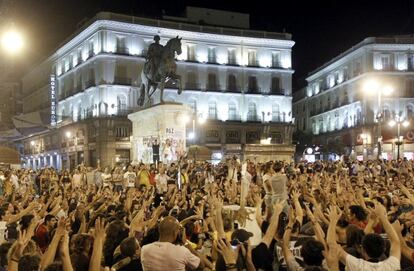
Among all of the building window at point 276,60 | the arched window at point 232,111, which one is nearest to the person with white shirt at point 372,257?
the arched window at point 232,111

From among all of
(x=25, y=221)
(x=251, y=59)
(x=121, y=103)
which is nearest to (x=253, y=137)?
(x=251, y=59)

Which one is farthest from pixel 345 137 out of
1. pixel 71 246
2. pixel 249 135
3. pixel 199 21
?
pixel 71 246

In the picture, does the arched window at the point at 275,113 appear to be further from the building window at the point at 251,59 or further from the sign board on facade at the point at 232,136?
the building window at the point at 251,59

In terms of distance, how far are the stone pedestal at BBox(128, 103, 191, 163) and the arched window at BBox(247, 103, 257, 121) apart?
37.5 meters

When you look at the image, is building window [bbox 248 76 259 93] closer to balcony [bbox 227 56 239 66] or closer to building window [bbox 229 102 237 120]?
balcony [bbox 227 56 239 66]

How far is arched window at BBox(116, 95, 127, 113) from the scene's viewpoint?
60.3 metres

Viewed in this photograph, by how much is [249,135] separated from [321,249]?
202ft

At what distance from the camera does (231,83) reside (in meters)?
67.1

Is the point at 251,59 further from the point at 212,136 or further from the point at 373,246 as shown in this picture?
the point at 373,246

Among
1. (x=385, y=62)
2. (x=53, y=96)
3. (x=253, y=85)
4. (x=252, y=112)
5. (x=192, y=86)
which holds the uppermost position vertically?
(x=385, y=62)

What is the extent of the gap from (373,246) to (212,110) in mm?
60737

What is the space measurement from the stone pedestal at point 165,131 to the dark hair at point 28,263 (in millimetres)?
23013

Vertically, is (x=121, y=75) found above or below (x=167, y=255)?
above

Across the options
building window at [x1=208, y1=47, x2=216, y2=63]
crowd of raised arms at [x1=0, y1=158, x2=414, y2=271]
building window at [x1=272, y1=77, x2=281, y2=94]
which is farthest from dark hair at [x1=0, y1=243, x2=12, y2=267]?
building window at [x1=272, y1=77, x2=281, y2=94]
